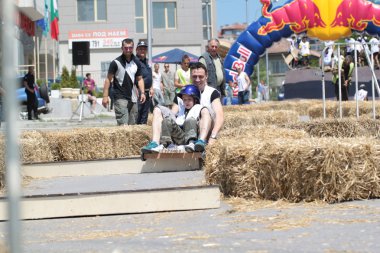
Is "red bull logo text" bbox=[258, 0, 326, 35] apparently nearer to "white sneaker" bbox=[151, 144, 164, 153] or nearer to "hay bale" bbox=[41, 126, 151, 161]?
"hay bale" bbox=[41, 126, 151, 161]

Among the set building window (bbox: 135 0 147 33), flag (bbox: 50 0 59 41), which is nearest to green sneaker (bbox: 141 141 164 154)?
flag (bbox: 50 0 59 41)

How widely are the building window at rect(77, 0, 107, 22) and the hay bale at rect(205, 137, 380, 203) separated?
182ft

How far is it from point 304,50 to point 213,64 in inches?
1006

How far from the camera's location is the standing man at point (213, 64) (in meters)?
14.5

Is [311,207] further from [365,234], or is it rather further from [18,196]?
[18,196]

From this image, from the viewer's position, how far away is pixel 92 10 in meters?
62.9

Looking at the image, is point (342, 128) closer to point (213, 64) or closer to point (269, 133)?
point (213, 64)

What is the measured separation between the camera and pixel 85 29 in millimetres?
62000

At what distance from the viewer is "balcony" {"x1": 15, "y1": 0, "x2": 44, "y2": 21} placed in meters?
45.7

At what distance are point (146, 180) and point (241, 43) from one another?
2266 centimetres

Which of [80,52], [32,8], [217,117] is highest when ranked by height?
[32,8]

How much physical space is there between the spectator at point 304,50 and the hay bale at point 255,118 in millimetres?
18049

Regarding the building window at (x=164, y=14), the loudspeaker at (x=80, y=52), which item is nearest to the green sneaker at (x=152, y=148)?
the loudspeaker at (x=80, y=52)

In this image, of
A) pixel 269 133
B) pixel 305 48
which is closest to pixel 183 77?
pixel 269 133
